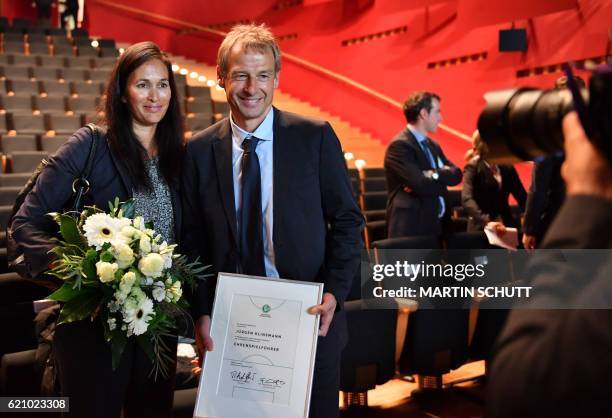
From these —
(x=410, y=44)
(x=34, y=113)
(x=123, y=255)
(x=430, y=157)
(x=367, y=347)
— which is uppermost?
(x=410, y=44)

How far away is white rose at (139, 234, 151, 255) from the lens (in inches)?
39.0

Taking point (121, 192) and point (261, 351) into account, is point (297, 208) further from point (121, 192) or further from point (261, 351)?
point (121, 192)

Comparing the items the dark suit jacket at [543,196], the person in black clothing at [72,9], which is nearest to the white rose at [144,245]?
the dark suit jacket at [543,196]

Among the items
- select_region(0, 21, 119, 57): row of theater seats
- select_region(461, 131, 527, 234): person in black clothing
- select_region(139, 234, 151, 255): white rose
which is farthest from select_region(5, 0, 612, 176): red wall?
select_region(139, 234, 151, 255): white rose

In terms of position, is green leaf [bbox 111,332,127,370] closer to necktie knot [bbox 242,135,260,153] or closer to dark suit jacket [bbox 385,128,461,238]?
necktie knot [bbox 242,135,260,153]

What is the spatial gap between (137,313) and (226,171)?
26cm

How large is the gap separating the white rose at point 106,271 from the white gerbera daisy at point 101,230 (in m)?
0.03

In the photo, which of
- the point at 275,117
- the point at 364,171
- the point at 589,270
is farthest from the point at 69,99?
the point at 589,270

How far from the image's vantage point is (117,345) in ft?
3.35

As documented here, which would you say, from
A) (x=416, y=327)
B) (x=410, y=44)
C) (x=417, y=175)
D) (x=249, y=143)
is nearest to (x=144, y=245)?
(x=249, y=143)

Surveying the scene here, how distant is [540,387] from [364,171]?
3862mm

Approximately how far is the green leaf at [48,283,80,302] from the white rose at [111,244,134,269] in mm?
85

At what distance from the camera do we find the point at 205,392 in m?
0.96
